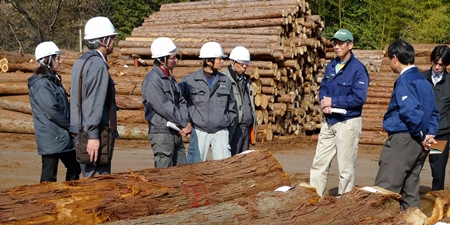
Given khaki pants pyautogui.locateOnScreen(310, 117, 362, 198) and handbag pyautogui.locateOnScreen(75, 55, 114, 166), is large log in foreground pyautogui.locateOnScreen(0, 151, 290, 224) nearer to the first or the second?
handbag pyautogui.locateOnScreen(75, 55, 114, 166)

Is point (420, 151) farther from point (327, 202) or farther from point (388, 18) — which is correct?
point (388, 18)

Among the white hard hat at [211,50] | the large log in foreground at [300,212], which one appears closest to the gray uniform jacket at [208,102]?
the white hard hat at [211,50]

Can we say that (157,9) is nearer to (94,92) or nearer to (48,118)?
(48,118)

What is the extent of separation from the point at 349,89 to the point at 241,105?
169 centimetres

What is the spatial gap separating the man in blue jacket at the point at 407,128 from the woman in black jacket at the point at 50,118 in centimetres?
349

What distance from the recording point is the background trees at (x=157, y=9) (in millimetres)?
25469

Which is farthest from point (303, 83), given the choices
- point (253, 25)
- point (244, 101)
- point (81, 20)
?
point (81, 20)

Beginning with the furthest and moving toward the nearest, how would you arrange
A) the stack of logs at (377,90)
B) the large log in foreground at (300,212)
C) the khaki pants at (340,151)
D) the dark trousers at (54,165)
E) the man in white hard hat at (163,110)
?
the stack of logs at (377,90) → the khaki pants at (340,151) → the man in white hard hat at (163,110) → the dark trousers at (54,165) → the large log in foreground at (300,212)

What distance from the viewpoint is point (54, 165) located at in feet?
21.8

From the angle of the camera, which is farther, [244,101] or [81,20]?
[81,20]

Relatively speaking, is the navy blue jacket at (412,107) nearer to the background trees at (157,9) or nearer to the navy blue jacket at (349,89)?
the navy blue jacket at (349,89)

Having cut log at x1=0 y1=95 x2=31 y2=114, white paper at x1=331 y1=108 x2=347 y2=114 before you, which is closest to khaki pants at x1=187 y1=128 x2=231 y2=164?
white paper at x1=331 y1=108 x2=347 y2=114

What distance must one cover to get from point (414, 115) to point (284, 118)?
9705mm

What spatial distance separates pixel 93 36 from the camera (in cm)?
577
